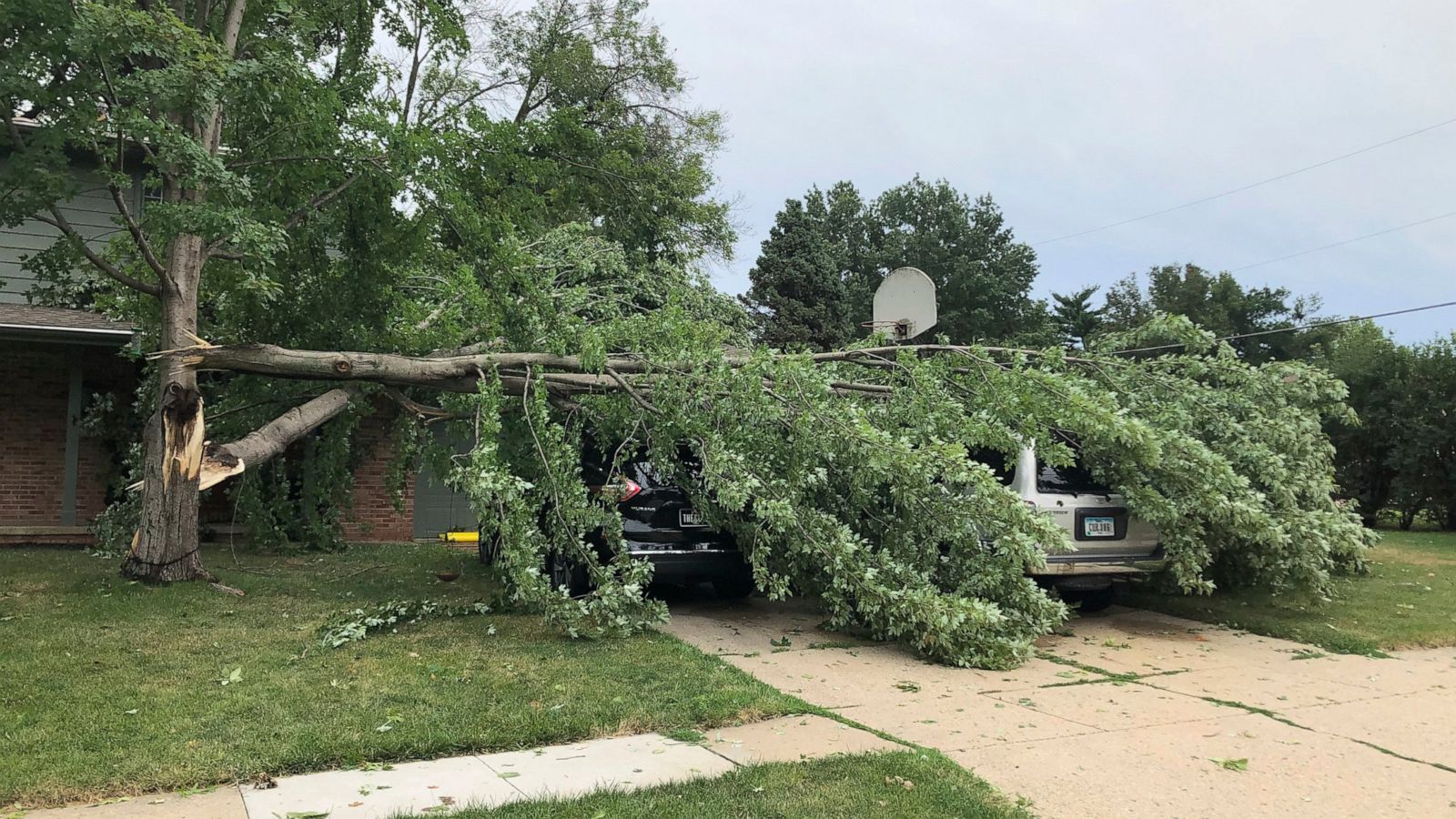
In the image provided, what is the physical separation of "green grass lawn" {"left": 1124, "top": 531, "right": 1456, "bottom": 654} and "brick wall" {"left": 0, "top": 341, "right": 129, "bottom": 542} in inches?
520

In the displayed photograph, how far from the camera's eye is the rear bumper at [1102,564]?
7551 mm

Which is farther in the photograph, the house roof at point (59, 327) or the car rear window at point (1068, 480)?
the house roof at point (59, 327)

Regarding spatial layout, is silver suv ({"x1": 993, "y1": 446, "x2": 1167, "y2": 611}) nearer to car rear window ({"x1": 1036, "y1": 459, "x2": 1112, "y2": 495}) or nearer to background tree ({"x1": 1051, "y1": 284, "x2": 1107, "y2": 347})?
car rear window ({"x1": 1036, "y1": 459, "x2": 1112, "y2": 495})

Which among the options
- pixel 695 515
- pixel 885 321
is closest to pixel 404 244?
pixel 695 515

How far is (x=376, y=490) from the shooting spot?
50.2ft

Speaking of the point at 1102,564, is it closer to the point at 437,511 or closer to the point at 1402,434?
the point at 437,511

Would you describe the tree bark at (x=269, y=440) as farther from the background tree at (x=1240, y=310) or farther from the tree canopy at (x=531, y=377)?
the background tree at (x=1240, y=310)

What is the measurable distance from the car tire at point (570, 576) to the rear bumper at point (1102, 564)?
3.67 m

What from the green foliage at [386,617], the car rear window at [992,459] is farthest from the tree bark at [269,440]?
the car rear window at [992,459]

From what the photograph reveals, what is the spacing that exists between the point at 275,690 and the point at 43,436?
10500 millimetres

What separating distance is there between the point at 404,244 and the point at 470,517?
8.00m

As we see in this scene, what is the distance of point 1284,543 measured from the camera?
7.27 m

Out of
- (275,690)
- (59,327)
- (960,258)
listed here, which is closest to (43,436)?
(59,327)

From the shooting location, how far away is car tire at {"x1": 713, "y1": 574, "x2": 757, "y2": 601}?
879cm
